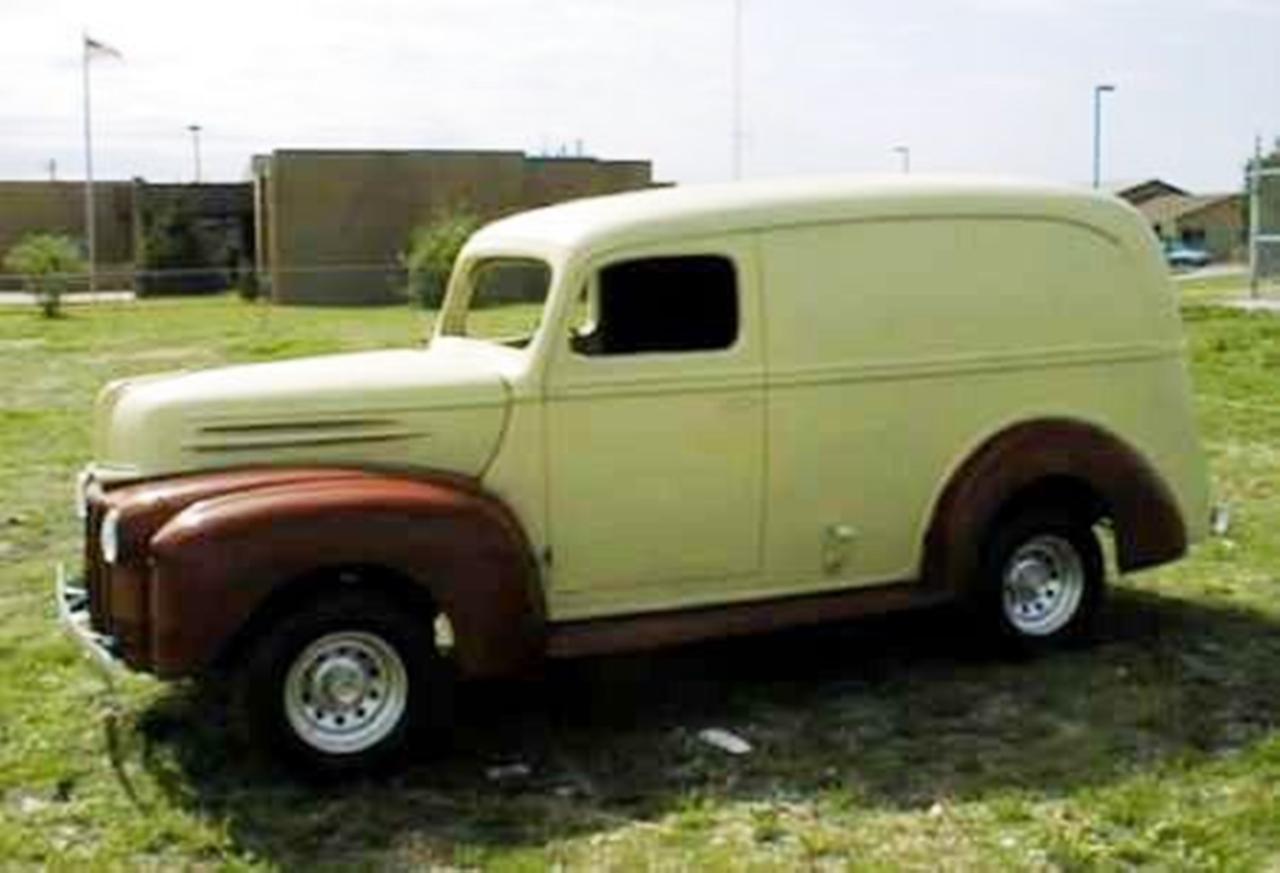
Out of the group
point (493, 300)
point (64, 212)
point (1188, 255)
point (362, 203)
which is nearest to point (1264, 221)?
point (493, 300)

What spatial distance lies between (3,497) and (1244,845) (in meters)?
8.87

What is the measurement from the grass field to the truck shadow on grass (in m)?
0.01

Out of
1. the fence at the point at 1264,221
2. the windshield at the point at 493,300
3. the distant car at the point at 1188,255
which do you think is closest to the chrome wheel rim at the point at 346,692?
the windshield at the point at 493,300

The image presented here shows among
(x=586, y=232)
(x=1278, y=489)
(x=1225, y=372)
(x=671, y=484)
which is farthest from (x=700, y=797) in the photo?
(x=1225, y=372)

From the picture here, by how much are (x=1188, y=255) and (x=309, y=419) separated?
71433 mm

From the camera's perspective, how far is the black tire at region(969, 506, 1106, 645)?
7.04 m

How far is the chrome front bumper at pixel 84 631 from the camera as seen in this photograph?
592cm

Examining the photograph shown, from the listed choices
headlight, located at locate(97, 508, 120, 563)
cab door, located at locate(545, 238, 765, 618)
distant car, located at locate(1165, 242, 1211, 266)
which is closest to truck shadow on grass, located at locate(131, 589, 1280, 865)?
cab door, located at locate(545, 238, 765, 618)

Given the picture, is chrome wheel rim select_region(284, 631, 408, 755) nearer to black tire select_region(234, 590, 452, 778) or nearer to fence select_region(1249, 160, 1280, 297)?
black tire select_region(234, 590, 452, 778)

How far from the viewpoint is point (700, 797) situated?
561cm

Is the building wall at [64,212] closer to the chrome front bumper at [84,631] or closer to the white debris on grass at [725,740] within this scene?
the chrome front bumper at [84,631]

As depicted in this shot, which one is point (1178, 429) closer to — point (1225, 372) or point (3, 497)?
point (3, 497)

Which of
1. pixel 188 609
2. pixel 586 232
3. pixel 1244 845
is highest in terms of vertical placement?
pixel 586 232

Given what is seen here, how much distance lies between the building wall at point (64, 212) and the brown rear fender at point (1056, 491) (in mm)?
59724
